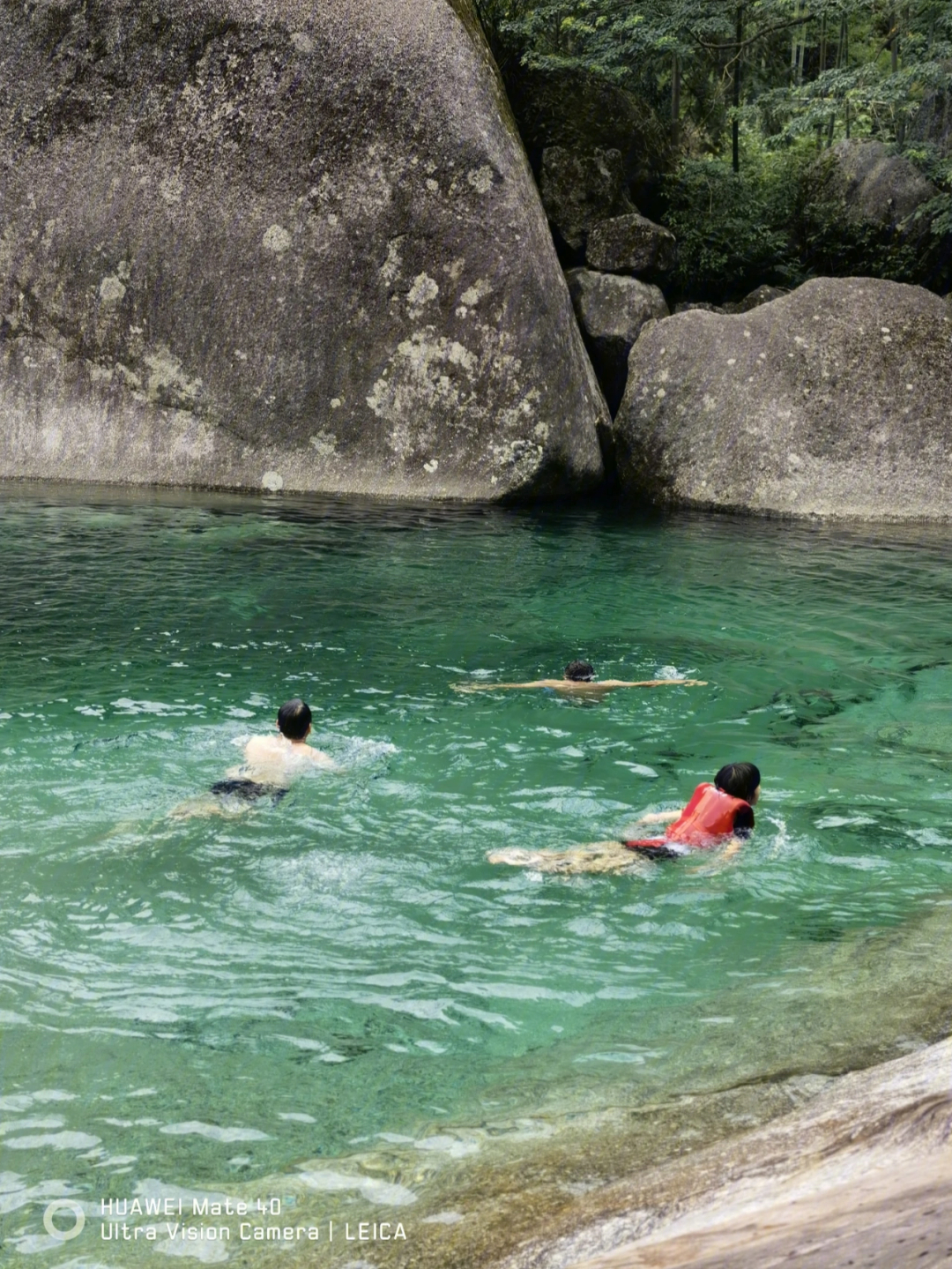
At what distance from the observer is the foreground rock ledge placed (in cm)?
275

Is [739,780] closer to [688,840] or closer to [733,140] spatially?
[688,840]

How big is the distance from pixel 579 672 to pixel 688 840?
2.78 meters

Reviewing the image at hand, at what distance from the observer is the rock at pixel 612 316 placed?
21109 millimetres

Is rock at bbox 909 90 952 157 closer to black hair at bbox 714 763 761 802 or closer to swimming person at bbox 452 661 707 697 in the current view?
swimming person at bbox 452 661 707 697

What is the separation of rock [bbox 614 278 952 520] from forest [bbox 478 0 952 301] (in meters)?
3.19

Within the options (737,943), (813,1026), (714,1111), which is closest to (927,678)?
(737,943)

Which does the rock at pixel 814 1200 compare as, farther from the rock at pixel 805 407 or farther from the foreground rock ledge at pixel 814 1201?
the rock at pixel 805 407

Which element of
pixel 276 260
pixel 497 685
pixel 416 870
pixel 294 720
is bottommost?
pixel 416 870

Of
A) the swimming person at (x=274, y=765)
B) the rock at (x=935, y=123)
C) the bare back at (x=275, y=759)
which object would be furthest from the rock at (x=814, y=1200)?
the rock at (x=935, y=123)

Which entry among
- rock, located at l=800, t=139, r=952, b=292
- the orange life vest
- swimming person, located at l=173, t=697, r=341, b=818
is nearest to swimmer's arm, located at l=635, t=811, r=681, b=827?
the orange life vest

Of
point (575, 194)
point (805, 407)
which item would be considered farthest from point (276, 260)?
point (805, 407)

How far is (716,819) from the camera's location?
669 cm

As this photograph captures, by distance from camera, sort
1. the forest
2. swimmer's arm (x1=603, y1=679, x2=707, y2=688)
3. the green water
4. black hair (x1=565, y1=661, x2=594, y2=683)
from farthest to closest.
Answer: the forest → swimmer's arm (x1=603, y1=679, x2=707, y2=688) → black hair (x1=565, y1=661, x2=594, y2=683) → the green water

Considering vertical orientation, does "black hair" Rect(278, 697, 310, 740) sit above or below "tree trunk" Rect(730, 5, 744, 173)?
below
